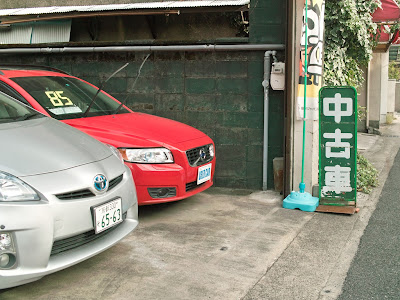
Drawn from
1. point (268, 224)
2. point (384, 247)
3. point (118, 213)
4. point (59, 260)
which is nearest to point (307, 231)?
point (268, 224)

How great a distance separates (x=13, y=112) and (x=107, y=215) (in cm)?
131

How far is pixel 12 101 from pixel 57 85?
53.9 inches

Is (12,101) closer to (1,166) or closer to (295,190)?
(1,166)

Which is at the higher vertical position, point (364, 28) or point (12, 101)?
point (364, 28)

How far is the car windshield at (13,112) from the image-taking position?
12.8 ft

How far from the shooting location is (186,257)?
407 centimetres

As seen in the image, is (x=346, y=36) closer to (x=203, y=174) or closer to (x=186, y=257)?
(x=203, y=174)

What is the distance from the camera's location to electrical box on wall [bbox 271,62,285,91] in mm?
5998

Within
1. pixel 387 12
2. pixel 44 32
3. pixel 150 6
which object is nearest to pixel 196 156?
pixel 150 6

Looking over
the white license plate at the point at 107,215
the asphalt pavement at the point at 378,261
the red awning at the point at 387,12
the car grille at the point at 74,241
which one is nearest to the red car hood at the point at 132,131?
the white license plate at the point at 107,215

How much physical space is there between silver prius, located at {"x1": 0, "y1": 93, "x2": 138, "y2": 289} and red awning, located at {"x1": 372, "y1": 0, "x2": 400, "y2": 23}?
5.50 metres

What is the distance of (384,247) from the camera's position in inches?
173

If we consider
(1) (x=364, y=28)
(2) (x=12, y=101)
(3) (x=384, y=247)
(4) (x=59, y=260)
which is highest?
(1) (x=364, y=28)

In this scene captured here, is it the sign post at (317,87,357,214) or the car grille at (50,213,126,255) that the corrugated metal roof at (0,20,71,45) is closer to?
the sign post at (317,87,357,214)
